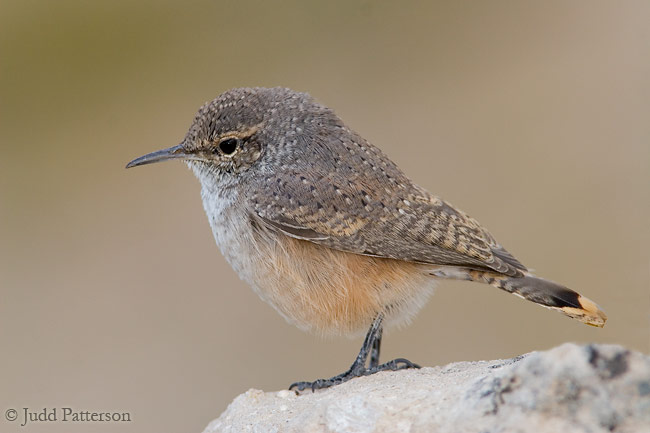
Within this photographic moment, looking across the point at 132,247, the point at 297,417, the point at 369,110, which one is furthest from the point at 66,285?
the point at 297,417

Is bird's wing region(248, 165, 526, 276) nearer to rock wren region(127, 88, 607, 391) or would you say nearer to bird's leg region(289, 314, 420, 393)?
rock wren region(127, 88, 607, 391)

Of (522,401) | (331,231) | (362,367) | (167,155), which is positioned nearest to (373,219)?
(331,231)

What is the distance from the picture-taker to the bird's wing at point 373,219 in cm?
465

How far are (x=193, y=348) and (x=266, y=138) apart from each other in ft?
14.5

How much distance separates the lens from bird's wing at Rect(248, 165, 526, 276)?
4652 millimetres

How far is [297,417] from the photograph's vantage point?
3816 mm

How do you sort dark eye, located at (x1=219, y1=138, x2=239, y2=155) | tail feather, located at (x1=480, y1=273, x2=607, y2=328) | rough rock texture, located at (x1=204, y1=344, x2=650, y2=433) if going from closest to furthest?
rough rock texture, located at (x1=204, y1=344, x2=650, y2=433), tail feather, located at (x1=480, y1=273, x2=607, y2=328), dark eye, located at (x1=219, y1=138, x2=239, y2=155)

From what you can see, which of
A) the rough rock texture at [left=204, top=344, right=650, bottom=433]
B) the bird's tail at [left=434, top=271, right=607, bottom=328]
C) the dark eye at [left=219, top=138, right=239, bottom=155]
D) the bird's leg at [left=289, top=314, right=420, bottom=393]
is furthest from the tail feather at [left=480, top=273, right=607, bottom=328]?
the dark eye at [left=219, top=138, right=239, bottom=155]

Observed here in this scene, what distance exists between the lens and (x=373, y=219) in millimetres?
4789

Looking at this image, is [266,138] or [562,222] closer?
[266,138]

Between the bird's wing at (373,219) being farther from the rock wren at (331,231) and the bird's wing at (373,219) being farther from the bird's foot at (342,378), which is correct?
the bird's foot at (342,378)

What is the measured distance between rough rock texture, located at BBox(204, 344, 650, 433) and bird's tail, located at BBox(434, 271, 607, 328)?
0.94 metres

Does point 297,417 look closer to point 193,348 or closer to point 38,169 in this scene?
point 193,348

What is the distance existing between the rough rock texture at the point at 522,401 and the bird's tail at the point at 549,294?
945mm
